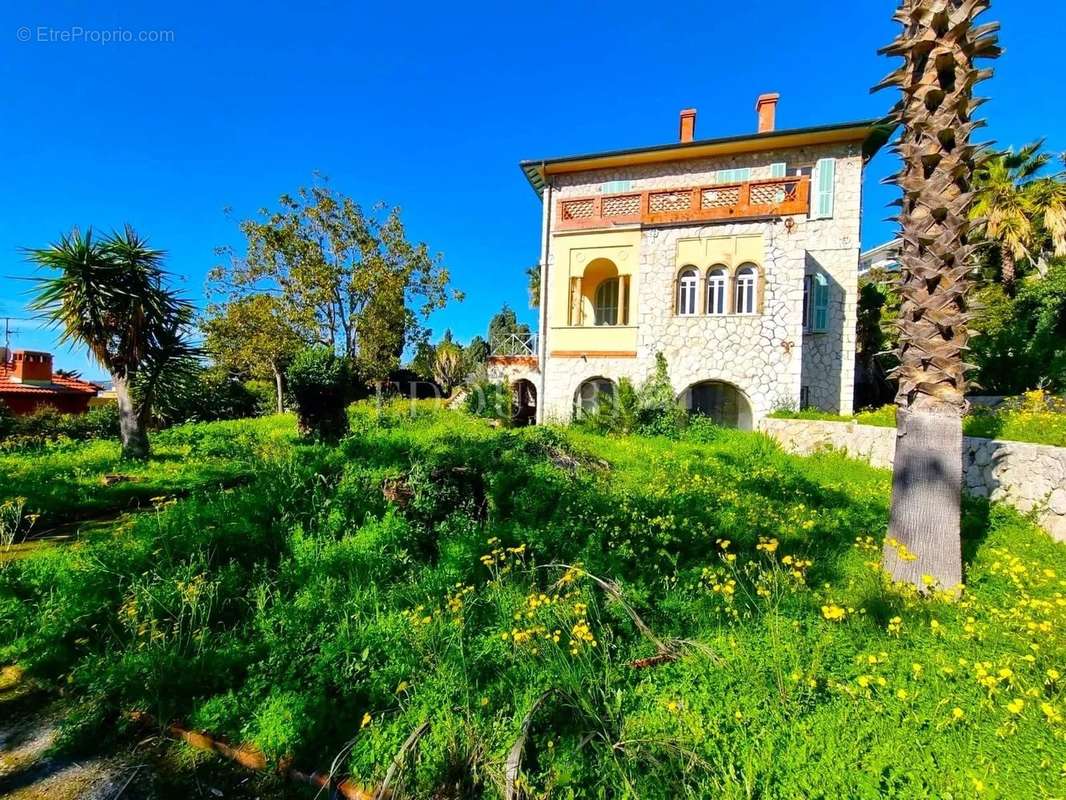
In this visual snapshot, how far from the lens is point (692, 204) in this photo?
1328cm

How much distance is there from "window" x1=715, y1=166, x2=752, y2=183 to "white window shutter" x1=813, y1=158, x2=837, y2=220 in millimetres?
2006

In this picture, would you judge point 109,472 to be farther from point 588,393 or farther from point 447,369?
point 447,369

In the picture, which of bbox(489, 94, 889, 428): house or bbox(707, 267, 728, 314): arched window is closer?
bbox(489, 94, 889, 428): house

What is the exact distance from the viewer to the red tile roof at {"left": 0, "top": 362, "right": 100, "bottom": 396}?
16.3 m

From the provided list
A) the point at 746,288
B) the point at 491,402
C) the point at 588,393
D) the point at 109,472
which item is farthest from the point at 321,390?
the point at 746,288

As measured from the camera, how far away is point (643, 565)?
4.12 m

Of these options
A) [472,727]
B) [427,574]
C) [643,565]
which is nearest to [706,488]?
[643,565]

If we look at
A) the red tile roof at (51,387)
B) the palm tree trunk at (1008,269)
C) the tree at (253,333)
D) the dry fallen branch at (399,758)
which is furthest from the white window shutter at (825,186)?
the red tile roof at (51,387)

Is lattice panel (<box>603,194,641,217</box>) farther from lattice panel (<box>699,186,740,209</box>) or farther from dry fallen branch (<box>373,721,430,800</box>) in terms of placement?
dry fallen branch (<box>373,721,430,800</box>)

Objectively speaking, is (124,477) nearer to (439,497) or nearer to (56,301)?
(56,301)

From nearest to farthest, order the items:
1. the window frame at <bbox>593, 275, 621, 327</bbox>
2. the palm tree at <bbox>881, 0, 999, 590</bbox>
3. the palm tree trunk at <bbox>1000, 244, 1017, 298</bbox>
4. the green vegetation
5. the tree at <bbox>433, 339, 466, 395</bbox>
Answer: the palm tree at <bbox>881, 0, 999, 590</bbox>, the green vegetation, the palm tree trunk at <bbox>1000, 244, 1017, 298</bbox>, the window frame at <bbox>593, 275, 621, 327</bbox>, the tree at <bbox>433, 339, 466, 395</bbox>

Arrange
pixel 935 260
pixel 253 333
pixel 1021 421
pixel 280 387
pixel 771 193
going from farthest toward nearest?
pixel 280 387
pixel 253 333
pixel 771 193
pixel 1021 421
pixel 935 260

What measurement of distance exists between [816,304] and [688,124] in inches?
318

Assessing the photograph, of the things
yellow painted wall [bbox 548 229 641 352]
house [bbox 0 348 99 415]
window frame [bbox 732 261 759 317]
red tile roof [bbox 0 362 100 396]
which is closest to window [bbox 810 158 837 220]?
window frame [bbox 732 261 759 317]
